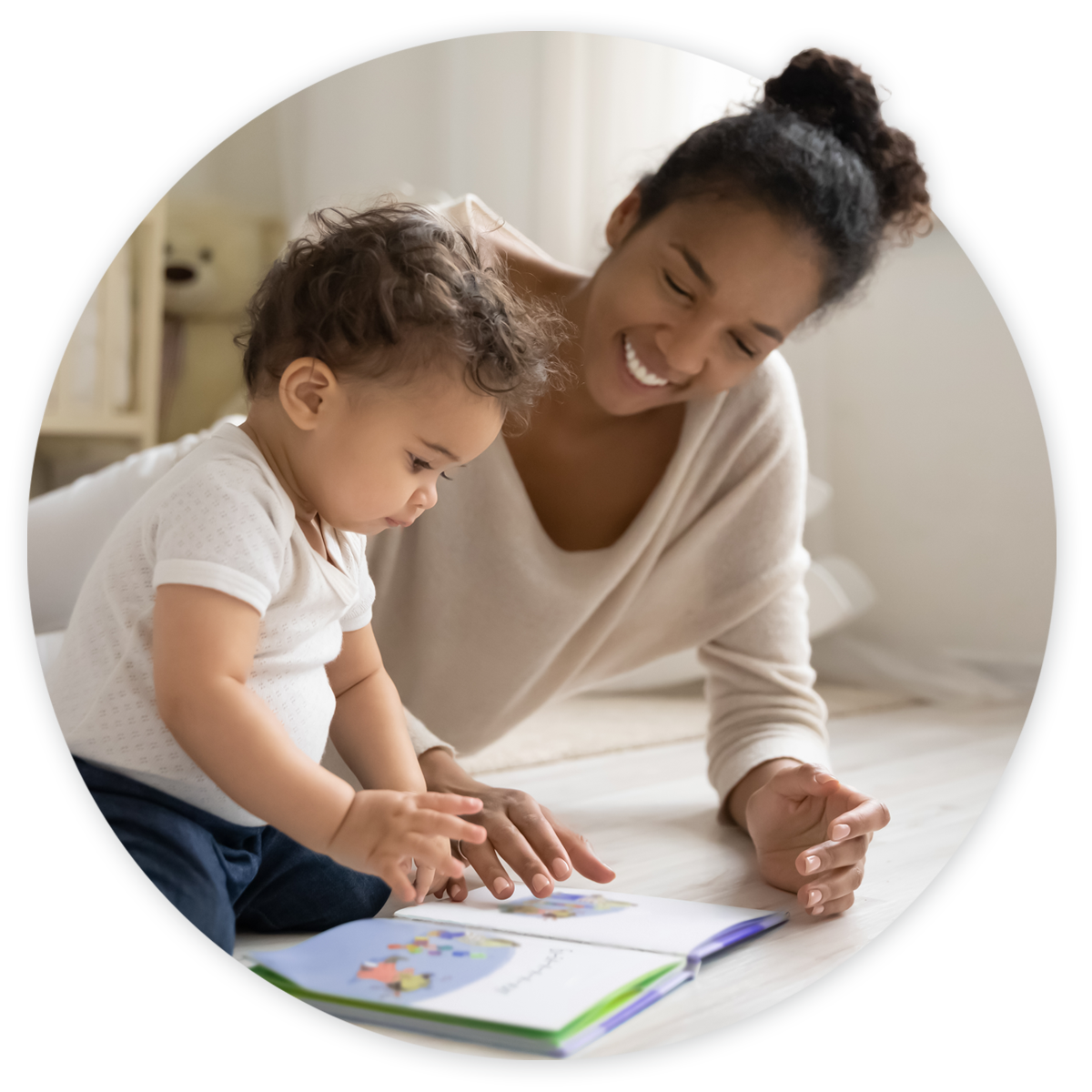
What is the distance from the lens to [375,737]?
80cm

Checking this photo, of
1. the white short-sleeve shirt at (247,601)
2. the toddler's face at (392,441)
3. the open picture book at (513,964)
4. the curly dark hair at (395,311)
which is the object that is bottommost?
the open picture book at (513,964)

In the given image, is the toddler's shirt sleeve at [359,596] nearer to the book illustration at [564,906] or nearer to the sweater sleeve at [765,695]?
the book illustration at [564,906]

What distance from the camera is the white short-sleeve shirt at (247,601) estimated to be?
2.11 feet

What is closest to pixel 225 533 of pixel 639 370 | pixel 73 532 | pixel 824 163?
pixel 639 370

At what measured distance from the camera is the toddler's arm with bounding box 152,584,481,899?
581 millimetres

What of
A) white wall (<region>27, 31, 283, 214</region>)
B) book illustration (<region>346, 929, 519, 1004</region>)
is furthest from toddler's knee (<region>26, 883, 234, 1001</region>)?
white wall (<region>27, 31, 283, 214</region>)

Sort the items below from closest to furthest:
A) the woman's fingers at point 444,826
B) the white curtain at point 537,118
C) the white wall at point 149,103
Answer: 1. the woman's fingers at point 444,826
2. the white curtain at point 537,118
3. the white wall at point 149,103

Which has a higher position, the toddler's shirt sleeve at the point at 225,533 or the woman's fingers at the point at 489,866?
the toddler's shirt sleeve at the point at 225,533

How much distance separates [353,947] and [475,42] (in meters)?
1.75

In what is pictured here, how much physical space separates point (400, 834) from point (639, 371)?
499 mm

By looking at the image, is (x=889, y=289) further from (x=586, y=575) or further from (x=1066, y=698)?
(x=1066, y=698)

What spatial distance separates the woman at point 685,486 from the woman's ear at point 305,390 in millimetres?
Answer: 294

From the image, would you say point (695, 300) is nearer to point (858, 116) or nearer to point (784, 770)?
point (858, 116)

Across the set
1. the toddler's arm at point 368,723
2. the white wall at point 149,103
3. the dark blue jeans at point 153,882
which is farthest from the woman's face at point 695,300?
the white wall at point 149,103
